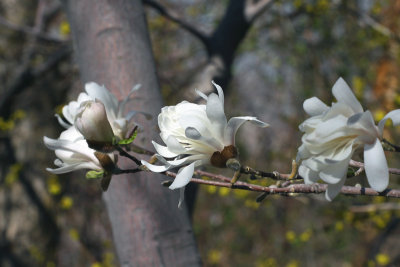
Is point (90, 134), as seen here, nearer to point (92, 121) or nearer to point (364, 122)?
point (92, 121)

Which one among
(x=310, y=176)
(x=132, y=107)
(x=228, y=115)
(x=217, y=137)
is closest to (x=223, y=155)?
(x=217, y=137)

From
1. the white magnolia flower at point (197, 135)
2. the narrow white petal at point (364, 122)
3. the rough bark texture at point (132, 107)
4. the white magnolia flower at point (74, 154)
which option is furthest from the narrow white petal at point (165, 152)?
the rough bark texture at point (132, 107)

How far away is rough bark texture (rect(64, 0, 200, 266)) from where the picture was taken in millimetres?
896

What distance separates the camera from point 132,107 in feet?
3.08

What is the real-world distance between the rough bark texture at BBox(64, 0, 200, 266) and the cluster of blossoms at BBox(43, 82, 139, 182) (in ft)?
0.88

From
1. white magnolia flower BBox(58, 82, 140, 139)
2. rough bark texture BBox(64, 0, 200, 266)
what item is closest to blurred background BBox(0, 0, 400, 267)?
rough bark texture BBox(64, 0, 200, 266)

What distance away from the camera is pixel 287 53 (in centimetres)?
364

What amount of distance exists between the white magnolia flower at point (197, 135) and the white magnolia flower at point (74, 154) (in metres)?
0.12

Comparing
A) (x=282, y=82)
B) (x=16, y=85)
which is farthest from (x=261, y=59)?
(x=16, y=85)

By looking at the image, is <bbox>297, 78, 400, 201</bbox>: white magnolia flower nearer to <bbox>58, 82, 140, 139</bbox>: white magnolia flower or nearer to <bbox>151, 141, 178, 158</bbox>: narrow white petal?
<bbox>151, 141, 178, 158</bbox>: narrow white petal

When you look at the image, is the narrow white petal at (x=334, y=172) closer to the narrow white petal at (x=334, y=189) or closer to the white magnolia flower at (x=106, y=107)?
the narrow white petal at (x=334, y=189)

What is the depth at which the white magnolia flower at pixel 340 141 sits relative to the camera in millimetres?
435

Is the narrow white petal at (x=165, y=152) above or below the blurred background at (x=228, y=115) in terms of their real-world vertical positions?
above

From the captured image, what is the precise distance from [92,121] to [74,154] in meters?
0.09
